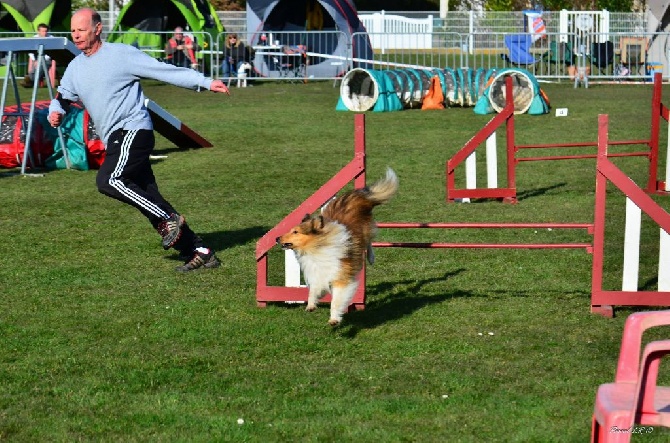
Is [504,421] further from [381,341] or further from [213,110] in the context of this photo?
[213,110]

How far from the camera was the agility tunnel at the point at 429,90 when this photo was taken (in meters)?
21.5

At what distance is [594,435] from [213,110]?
19246 millimetres

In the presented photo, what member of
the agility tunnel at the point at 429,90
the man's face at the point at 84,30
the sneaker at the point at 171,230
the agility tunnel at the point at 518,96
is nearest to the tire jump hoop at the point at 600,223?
the sneaker at the point at 171,230

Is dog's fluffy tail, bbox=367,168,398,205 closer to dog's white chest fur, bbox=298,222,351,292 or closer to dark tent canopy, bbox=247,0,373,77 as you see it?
dog's white chest fur, bbox=298,222,351,292

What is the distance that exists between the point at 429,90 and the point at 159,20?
11914mm

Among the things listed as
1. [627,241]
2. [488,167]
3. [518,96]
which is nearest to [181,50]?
[518,96]

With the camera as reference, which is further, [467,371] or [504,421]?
[467,371]

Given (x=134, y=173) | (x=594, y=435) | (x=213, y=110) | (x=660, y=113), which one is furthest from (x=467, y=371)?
(x=213, y=110)

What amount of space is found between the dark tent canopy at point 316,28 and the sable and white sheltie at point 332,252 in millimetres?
22014

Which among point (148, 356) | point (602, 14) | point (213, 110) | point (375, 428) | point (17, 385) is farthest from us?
point (602, 14)

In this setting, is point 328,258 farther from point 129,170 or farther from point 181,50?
point 181,50

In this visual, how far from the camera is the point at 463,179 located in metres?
13.9

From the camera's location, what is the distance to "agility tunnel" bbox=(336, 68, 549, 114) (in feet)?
70.4

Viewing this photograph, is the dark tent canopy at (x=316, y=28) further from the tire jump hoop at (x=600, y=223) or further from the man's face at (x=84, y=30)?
the tire jump hoop at (x=600, y=223)
